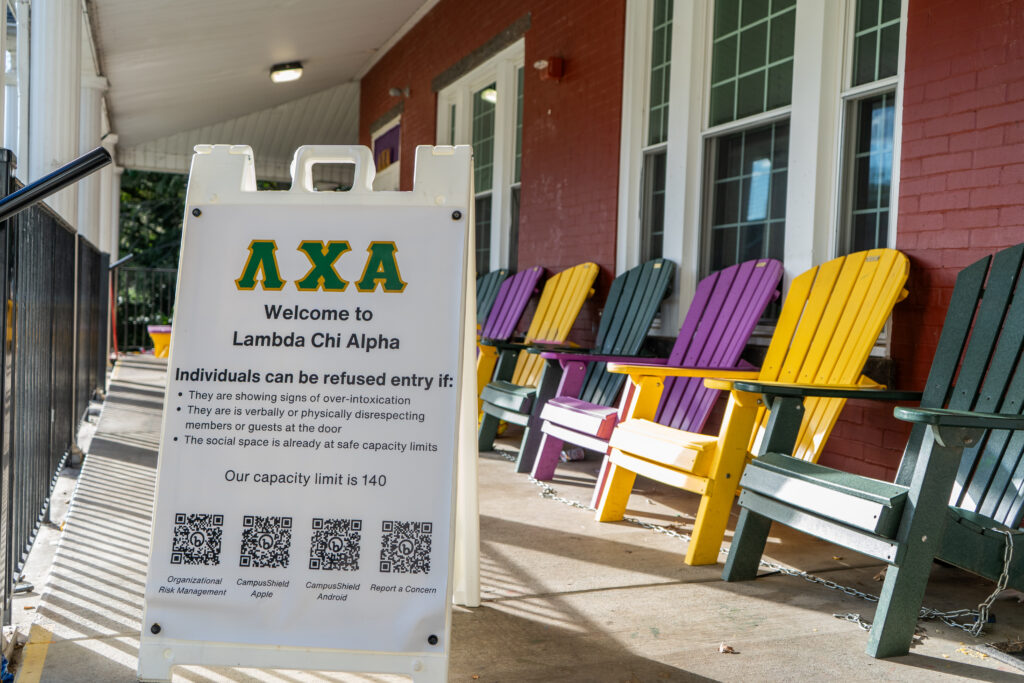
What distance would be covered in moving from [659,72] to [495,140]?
8.49 feet

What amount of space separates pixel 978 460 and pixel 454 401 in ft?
5.94

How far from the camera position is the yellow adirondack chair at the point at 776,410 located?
10.7ft

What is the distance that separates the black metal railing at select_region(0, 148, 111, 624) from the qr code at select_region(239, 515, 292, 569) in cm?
63

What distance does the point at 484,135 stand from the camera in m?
8.49

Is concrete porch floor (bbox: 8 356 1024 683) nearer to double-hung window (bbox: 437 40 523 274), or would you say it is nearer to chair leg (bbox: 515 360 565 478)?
chair leg (bbox: 515 360 565 478)

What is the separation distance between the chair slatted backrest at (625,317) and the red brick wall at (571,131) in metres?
0.47

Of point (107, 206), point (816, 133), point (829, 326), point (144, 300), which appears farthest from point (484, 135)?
point (144, 300)

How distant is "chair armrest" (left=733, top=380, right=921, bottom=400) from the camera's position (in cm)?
294

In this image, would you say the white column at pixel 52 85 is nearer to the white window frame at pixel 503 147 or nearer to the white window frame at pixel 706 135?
the white window frame at pixel 706 135

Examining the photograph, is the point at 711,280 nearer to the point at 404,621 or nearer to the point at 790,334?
the point at 790,334

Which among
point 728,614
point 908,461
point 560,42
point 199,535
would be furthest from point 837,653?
point 560,42

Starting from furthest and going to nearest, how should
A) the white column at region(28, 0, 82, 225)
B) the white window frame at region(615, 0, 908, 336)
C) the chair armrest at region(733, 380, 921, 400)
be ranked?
the white column at region(28, 0, 82, 225) < the white window frame at region(615, 0, 908, 336) < the chair armrest at region(733, 380, 921, 400)

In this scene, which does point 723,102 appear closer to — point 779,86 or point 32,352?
point 779,86

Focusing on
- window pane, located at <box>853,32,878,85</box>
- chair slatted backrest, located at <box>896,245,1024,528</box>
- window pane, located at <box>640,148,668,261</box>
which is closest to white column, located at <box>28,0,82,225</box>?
window pane, located at <box>640,148,668,261</box>
